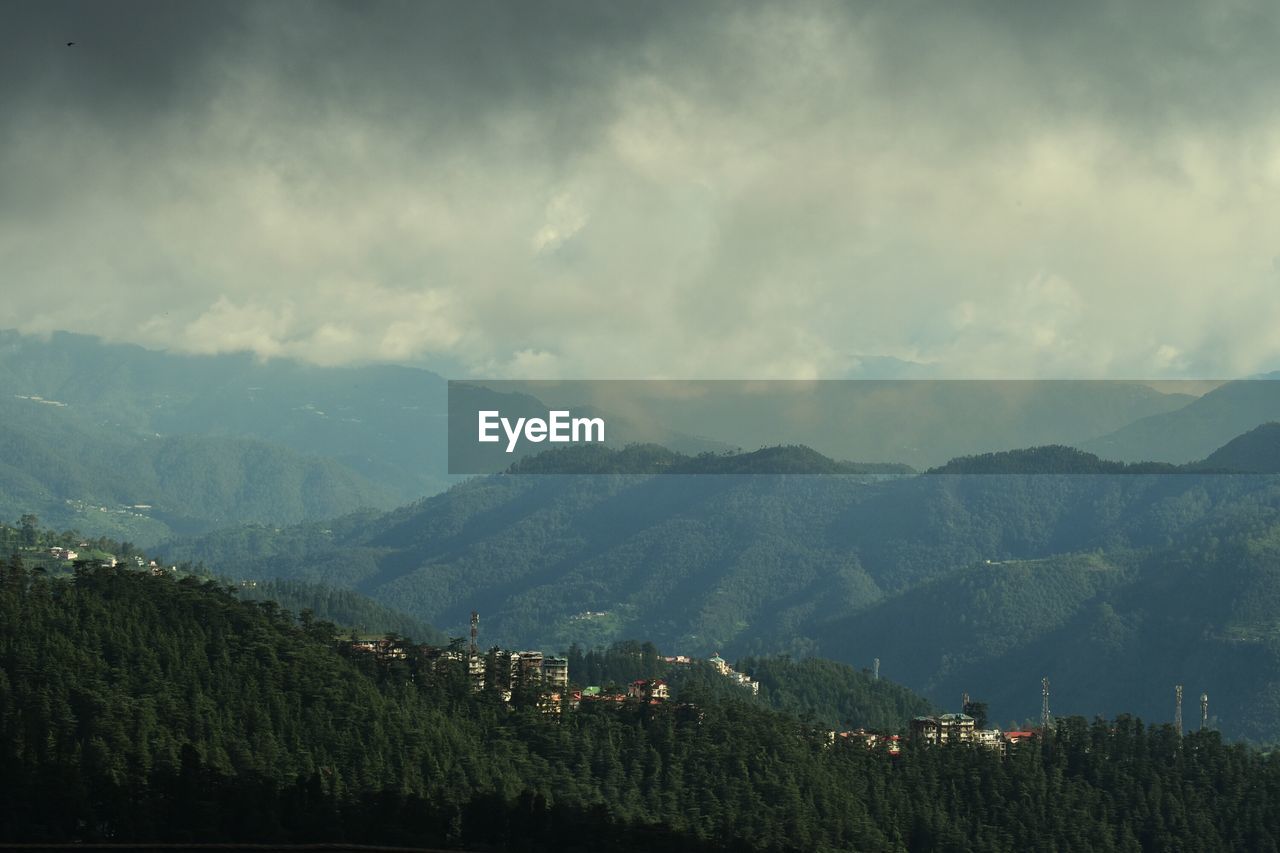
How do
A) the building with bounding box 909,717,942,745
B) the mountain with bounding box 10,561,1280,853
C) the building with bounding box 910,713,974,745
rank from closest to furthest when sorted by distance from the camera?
the mountain with bounding box 10,561,1280,853, the building with bounding box 910,713,974,745, the building with bounding box 909,717,942,745

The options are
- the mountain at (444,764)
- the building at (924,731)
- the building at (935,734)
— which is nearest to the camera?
the mountain at (444,764)

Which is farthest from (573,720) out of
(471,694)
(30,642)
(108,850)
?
(108,850)

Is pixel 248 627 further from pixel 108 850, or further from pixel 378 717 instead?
pixel 108 850

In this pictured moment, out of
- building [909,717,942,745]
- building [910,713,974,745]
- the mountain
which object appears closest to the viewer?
the mountain

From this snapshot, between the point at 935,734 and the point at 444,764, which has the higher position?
the point at 444,764

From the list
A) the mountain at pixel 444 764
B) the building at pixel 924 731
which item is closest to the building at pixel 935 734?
the building at pixel 924 731

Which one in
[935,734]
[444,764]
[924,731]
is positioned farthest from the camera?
[935,734]

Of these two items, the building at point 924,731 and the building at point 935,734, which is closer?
Answer: the building at point 935,734

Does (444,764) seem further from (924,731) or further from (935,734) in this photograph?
(935,734)

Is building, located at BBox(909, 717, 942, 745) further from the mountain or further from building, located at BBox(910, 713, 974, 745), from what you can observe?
the mountain

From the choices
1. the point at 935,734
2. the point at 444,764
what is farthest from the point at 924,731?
the point at 444,764

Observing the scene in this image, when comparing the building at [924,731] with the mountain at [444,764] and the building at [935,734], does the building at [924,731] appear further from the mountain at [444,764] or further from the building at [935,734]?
the mountain at [444,764]

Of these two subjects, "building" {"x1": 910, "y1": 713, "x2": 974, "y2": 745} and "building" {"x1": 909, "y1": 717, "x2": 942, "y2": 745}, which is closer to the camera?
"building" {"x1": 910, "y1": 713, "x2": 974, "y2": 745}

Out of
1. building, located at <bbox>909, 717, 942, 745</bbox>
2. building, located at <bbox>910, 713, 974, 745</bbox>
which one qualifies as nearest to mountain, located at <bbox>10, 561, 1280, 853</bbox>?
building, located at <bbox>910, 713, 974, 745</bbox>
